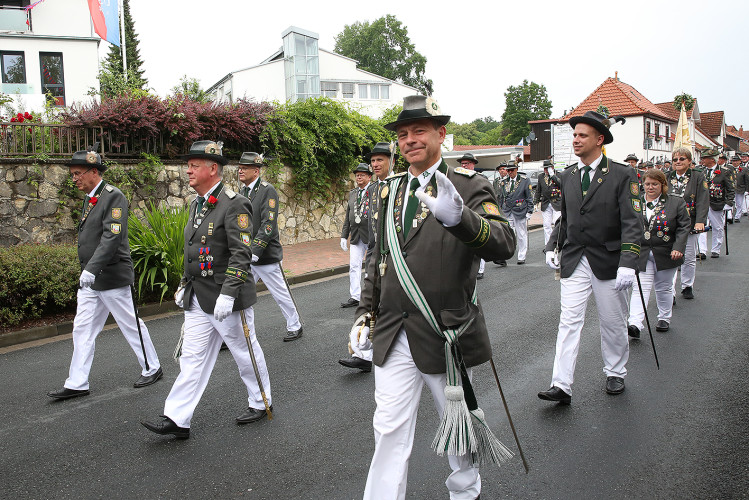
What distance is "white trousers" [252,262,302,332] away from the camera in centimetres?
691

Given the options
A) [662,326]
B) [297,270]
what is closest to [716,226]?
[662,326]

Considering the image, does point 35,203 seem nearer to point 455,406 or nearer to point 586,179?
point 586,179

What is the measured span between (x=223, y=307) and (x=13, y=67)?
3179 cm

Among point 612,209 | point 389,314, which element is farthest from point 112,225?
point 612,209

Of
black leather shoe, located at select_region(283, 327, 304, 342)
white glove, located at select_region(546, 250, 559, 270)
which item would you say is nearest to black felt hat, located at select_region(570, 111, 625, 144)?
white glove, located at select_region(546, 250, 559, 270)

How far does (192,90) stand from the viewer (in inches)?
543

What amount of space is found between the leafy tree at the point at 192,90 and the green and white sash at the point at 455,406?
1176 cm

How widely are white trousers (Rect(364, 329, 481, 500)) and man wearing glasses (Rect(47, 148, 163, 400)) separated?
3.39m

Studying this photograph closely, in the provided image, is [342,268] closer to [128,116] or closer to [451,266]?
[128,116]

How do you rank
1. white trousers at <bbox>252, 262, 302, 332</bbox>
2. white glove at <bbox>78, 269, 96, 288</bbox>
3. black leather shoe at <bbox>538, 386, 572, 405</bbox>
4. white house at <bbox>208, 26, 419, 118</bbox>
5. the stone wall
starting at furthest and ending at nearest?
white house at <bbox>208, 26, 419, 118</bbox>
the stone wall
white trousers at <bbox>252, 262, 302, 332</bbox>
white glove at <bbox>78, 269, 96, 288</bbox>
black leather shoe at <bbox>538, 386, 572, 405</bbox>

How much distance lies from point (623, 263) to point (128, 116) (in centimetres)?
1017

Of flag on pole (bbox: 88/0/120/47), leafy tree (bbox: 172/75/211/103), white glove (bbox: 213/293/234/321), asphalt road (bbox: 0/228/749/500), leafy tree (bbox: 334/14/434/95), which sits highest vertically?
leafy tree (bbox: 334/14/434/95)

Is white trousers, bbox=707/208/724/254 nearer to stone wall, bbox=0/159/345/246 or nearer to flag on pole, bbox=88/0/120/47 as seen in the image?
stone wall, bbox=0/159/345/246

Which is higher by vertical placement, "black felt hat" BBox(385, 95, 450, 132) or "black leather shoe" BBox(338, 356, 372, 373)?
"black felt hat" BBox(385, 95, 450, 132)
